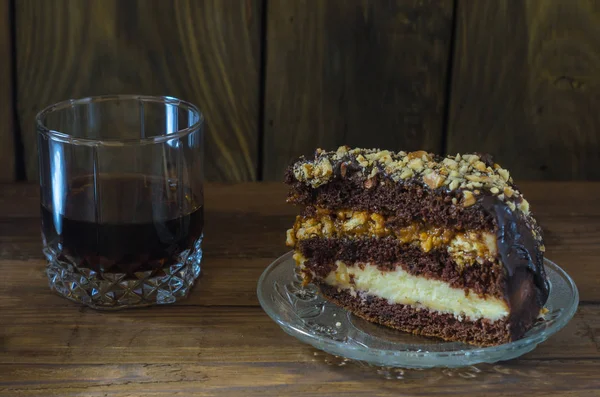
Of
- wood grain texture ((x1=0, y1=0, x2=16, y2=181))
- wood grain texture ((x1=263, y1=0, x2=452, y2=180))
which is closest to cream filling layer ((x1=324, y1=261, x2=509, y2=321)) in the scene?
wood grain texture ((x1=263, y1=0, x2=452, y2=180))

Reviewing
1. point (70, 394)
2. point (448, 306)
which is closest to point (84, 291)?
point (70, 394)

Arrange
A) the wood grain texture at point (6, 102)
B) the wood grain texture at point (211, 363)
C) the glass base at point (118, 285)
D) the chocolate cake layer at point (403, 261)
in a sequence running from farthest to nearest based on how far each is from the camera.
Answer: the wood grain texture at point (6, 102), the glass base at point (118, 285), the chocolate cake layer at point (403, 261), the wood grain texture at point (211, 363)

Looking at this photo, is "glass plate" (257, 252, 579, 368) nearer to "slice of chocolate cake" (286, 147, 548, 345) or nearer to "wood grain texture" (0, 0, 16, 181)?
"slice of chocolate cake" (286, 147, 548, 345)

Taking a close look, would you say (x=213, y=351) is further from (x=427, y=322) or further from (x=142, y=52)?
(x=142, y=52)

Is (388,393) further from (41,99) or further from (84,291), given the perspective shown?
(41,99)

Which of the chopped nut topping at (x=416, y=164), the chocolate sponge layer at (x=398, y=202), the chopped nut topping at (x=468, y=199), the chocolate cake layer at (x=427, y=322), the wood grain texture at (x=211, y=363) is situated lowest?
the wood grain texture at (x=211, y=363)

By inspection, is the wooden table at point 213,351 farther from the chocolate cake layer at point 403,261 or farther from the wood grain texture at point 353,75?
the wood grain texture at point 353,75

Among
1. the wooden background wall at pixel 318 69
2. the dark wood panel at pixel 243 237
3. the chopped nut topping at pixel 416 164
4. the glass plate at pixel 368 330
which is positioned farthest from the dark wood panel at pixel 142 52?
the chopped nut topping at pixel 416 164

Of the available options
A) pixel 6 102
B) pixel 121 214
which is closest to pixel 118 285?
pixel 121 214
